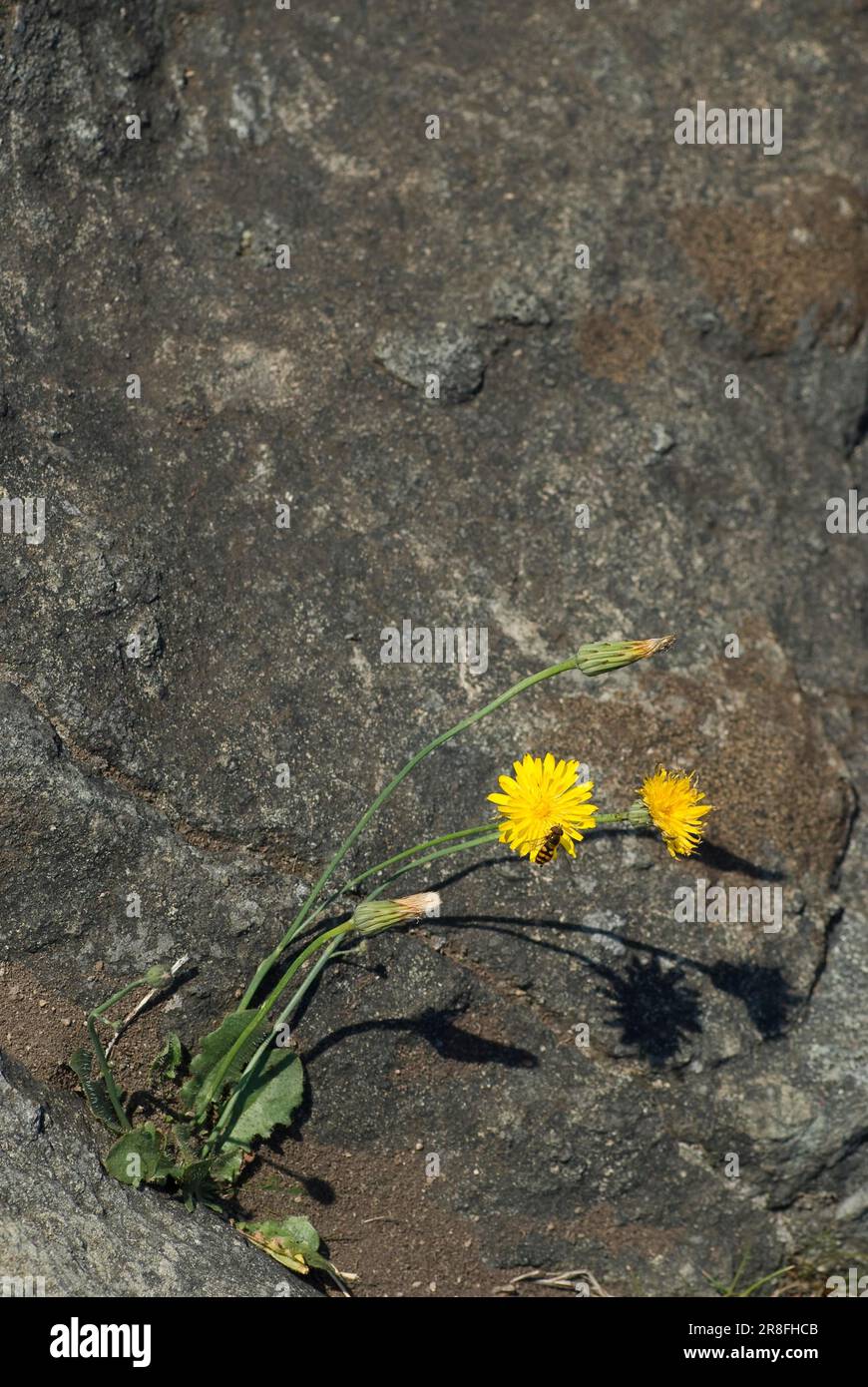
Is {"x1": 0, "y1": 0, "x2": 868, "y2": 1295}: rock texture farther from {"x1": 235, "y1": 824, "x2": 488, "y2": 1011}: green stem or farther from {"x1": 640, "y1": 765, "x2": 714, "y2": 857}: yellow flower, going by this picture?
{"x1": 640, "y1": 765, "x2": 714, "y2": 857}: yellow flower

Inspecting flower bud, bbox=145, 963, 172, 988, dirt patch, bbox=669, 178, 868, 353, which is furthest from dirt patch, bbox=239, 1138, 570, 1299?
dirt patch, bbox=669, 178, 868, 353

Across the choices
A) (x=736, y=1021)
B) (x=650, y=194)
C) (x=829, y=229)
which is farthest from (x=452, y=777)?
(x=829, y=229)

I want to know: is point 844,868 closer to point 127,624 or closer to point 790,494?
point 790,494

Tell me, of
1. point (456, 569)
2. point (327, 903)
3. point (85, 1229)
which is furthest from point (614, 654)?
point (85, 1229)

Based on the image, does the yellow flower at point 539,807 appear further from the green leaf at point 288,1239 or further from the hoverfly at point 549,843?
the green leaf at point 288,1239

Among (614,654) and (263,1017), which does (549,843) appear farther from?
(263,1017)
